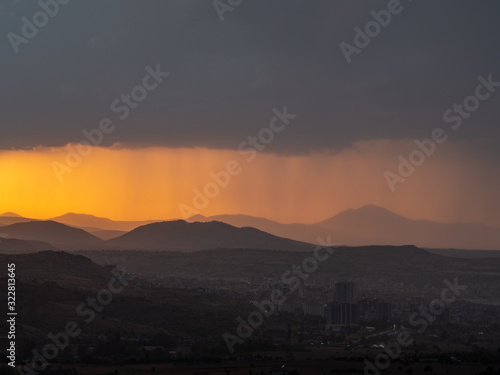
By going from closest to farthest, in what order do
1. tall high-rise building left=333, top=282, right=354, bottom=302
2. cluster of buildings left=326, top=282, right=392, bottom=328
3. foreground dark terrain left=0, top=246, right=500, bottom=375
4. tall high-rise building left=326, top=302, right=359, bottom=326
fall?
foreground dark terrain left=0, top=246, right=500, bottom=375 < tall high-rise building left=326, top=302, right=359, bottom=326 < cluster of buildings left=326, top=282, right=392, bottom=328 < tall high-rise building left=333, top=282, right=354, bottom=302

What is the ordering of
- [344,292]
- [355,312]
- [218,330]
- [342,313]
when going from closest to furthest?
[218,330] < [342,313] < [355,312] < [344,292]

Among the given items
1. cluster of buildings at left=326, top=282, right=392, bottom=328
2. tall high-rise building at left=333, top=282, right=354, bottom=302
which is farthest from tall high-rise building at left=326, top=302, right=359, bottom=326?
tall high-rise building at left=333, top=282, right=354, bottom=302

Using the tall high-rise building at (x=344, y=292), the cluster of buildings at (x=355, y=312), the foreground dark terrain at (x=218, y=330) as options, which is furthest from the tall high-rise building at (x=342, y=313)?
the tall high-rise building at (x=344, y=292)

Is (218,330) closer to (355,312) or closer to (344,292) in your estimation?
(355,312)

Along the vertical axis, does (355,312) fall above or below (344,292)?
below

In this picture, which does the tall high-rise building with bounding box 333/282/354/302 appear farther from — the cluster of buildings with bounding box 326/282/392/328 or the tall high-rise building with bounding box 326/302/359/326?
the tall high-rise building with bounding box 326/302/359/326

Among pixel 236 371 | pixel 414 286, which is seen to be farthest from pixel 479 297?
pixel 236 371

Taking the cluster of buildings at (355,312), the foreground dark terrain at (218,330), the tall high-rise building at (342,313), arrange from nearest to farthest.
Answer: the foreground dark terrain at (218,330)
the tall high-rise building at (342,313)
the cluster of buildings at (355,312)

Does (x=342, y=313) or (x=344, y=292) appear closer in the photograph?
(x=342, y=313)

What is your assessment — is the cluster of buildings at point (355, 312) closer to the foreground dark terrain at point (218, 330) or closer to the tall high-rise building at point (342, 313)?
the tall high-rise building at point (342, 313)

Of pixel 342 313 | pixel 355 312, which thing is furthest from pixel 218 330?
pixel 355 312

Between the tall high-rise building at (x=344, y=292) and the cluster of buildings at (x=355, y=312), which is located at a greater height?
the tall high-rise building at (x=344, y=292)

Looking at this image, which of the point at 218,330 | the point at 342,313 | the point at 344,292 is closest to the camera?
the point at 218,330
